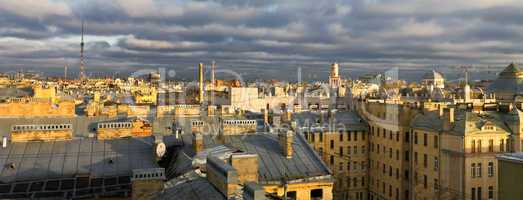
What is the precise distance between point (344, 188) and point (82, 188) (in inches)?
1412

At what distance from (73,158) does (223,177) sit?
39.3ft

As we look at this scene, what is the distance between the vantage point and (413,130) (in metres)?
47.0

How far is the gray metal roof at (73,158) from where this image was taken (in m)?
21.8

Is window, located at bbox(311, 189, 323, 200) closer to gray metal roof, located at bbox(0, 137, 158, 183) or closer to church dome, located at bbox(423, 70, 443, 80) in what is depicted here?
gray metal roof, located at bbox(0, 137, 158, 183)

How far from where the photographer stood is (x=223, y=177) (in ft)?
47.3

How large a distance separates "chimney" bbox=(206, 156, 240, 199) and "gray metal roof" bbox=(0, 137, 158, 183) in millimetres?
8075

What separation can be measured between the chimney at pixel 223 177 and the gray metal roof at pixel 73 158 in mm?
8075

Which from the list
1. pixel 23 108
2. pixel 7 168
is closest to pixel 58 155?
pixel 7 168

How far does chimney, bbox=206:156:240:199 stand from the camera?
1395 centimetres

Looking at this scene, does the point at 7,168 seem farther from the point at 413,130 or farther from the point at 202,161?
the point at 413,130

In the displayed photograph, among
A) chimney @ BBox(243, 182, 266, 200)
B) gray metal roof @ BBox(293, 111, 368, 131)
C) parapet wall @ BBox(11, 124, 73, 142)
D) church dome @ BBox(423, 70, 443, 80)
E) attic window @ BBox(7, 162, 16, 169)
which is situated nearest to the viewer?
chimney @ BBox(243, 182, 266, 200)

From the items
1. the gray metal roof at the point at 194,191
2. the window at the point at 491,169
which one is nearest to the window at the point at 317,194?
the gray metal roof at the point at 194,191

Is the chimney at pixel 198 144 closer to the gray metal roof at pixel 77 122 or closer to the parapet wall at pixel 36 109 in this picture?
the gray metal roof at pixel 77 122

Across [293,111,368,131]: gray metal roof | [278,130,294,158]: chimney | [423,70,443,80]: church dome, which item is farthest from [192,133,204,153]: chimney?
[423,70,443,80]: church dome
